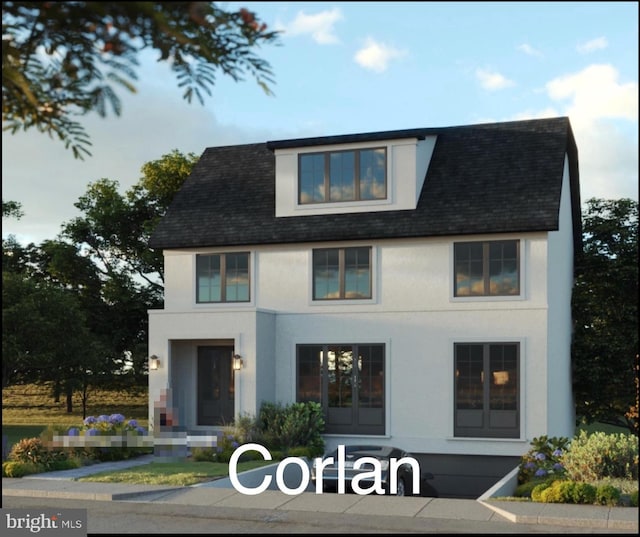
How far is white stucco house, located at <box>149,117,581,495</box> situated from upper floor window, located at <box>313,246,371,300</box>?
39 mm

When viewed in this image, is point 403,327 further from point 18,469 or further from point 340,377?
point 18,469

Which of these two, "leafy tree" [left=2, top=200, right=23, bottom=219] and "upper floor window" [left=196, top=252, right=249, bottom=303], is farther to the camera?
"leafy tree" [left=2, top=200, right=23, bottom=219]

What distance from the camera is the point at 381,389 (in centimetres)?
2300

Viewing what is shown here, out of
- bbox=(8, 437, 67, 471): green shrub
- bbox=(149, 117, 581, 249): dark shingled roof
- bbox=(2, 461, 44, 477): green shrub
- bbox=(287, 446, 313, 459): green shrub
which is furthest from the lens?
bbox=(149, 117, 581, 249): dark shingled roof

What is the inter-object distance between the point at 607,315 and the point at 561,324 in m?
4.17

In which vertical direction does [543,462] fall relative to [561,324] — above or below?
below

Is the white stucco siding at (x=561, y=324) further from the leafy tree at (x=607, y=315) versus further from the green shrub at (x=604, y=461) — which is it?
the green shrub at (x=604, y=461)

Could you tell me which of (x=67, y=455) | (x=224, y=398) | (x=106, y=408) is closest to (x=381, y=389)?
(x=224, y=398)

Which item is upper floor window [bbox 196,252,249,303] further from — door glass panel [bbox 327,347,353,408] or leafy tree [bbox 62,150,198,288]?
leafy tree [bbox 62,150,198,288]

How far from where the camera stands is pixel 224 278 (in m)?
24.7

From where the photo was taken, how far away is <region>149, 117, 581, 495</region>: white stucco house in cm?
2183

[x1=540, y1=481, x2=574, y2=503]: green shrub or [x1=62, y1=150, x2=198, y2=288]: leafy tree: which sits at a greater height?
[x1=62, y1=150, x2=198, y2=288]: leafy tree

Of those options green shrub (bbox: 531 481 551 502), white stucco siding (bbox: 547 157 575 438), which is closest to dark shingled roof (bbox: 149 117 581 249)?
white stucco siding (bbox: 547 157 575 438)

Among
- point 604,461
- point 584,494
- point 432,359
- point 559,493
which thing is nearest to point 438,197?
point 432,359
